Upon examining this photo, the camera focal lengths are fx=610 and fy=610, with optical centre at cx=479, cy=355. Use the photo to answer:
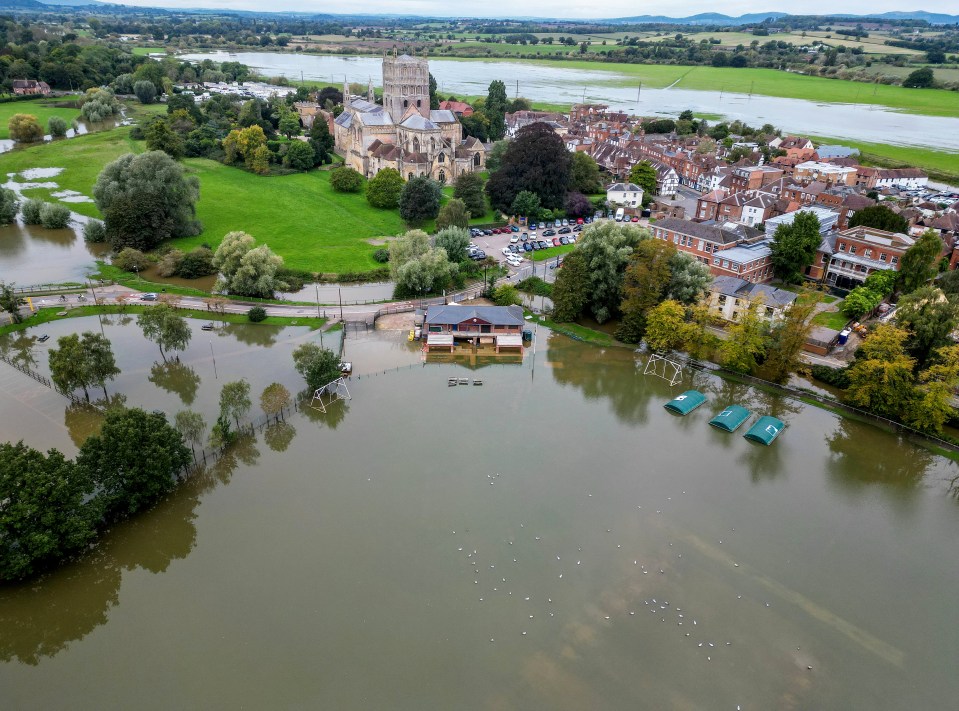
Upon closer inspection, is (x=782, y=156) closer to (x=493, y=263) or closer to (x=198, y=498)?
(x=493, y=263)

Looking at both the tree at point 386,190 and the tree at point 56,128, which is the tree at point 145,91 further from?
the tree at point 386,190

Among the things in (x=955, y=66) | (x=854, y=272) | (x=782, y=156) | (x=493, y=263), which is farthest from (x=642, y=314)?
(x=955, y=66)

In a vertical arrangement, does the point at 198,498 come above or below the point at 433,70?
below

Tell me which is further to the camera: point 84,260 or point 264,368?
point 84,260

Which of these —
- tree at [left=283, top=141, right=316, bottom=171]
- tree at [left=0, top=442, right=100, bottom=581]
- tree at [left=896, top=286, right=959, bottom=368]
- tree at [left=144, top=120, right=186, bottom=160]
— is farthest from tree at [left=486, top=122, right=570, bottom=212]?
tree at [left=0, top=442, right=100, bottom=581]

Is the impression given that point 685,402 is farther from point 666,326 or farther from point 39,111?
point 39,111

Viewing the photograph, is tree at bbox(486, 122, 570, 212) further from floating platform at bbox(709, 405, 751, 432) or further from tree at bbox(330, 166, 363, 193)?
floating platform at bbox(709, 405, 751, 432)

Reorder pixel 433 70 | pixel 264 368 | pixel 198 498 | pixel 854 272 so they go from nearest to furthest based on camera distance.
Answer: pixel 198 498
pixel 264 368
pixel 854 272
pixel 433 70
